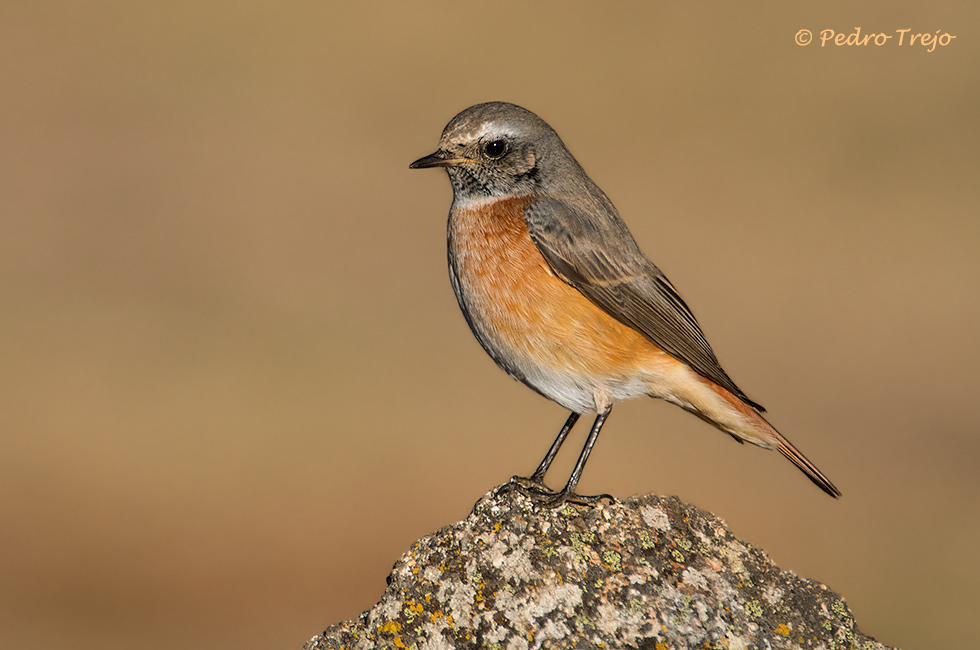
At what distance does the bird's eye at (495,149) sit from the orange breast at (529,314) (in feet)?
1.20

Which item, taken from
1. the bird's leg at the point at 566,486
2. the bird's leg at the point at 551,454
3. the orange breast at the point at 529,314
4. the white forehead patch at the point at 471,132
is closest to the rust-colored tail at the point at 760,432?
the orange breast at the point at 529,314

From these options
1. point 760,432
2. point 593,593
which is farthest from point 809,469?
point 593,593

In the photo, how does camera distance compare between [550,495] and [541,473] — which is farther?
[541,473]

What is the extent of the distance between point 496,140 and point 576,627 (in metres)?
2.96

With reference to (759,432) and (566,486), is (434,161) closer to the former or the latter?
(566,486)

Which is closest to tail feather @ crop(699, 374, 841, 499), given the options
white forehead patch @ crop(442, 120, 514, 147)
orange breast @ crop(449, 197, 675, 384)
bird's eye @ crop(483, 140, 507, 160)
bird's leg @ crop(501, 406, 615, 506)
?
orange breast @ crop(449, 197, 675, 384)

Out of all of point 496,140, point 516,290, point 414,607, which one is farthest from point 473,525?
point 496,140

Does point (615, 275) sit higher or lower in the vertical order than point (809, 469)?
higher

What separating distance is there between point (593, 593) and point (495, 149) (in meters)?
2.80

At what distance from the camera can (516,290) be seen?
16.4 feet

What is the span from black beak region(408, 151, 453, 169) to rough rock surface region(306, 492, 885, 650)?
2200 millimetres

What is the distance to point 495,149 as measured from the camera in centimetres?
530

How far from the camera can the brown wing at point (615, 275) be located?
5.11 metres

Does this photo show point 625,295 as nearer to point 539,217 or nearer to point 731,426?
point 539,217
